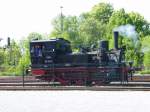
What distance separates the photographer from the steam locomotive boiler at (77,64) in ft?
91.2

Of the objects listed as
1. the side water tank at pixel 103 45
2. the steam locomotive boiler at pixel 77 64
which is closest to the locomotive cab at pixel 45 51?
the steam locomotive boiler at pixel 77 64

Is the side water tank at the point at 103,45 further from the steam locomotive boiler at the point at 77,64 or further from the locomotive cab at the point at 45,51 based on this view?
the locomotive cab at the point at 45,51

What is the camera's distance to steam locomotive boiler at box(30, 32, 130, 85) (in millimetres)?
27797

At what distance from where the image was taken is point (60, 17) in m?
82.1

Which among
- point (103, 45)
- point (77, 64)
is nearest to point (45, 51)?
point (77, 64)

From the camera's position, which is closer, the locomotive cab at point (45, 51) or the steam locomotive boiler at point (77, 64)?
the steam locomotive boiler at point (77, 64)

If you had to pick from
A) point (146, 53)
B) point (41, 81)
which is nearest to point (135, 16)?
point (146, 53)

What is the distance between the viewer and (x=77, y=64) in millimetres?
28766

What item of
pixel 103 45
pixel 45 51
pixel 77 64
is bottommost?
pixel 77 64

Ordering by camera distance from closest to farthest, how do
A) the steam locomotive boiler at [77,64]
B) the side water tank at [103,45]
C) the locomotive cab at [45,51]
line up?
the steam locomotive boiler at [77,64] < the side water tank at [103,45] < the locomotive cab at [45,51]

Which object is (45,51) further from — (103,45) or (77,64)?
(103,45)

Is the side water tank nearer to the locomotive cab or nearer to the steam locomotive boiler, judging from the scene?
the steam locomotive boiler

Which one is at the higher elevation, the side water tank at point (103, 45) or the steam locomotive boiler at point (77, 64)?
the side water tank at point (103, 45)
